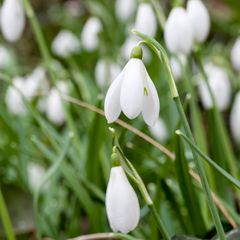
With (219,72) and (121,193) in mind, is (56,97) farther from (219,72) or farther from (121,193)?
(121,193)

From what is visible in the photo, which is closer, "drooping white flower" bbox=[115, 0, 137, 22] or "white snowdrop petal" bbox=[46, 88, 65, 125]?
"white snowdrop petal" bbox=[46, 88, 65, 125]

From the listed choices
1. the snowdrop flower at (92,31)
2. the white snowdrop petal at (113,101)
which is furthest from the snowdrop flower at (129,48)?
the white snowdrop petal at (113,101)

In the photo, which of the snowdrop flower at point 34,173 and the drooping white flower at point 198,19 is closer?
the drooping white flower at point 198,19

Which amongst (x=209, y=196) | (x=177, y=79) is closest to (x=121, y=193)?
(x=209, y=196)

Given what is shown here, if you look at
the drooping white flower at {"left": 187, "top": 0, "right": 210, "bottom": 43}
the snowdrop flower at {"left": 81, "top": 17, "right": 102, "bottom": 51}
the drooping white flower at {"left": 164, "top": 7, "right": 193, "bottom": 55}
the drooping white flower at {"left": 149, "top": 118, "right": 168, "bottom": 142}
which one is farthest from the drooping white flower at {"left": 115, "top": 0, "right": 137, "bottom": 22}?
the drooping white flower at {"left": 164, "top": 7, "right": 193, "bottom": 55}

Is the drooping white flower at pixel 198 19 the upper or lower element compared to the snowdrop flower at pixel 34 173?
upper

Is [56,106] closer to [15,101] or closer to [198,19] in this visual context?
[15,101]

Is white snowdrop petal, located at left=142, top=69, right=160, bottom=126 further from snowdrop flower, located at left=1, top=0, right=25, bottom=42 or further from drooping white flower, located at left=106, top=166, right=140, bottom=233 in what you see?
snowdrop flower, located at left=1, top=0, right=25, bottom=42

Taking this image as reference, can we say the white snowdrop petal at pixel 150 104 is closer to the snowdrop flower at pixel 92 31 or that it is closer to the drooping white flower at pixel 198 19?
the drooping white flower at pixel 198 19
